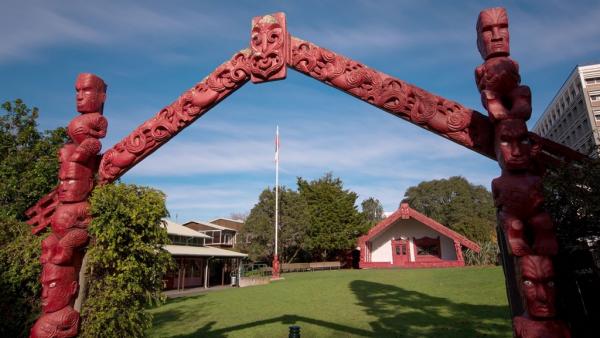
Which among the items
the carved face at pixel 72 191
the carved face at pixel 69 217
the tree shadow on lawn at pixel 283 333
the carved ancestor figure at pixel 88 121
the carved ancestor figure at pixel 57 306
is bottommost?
the tree shadow on lawn at pixel 283 333

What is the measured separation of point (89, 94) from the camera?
4.50 meters

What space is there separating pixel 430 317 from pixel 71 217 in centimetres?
880

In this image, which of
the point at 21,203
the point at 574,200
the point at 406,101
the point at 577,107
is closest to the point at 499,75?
the point at 406,101

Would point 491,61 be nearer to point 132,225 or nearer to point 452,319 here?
point 132,225

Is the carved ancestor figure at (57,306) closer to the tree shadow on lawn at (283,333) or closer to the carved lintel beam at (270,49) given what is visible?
the carved lintel beam at (270,49)

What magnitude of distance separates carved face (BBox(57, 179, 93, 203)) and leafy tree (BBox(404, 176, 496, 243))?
53.7m

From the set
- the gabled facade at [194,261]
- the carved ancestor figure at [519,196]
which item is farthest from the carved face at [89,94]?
the gabled facade at [194,261]

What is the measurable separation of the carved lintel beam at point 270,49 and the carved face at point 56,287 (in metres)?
3.20

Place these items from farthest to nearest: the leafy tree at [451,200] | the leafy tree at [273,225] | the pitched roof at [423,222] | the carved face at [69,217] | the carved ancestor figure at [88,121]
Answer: the leafy tree at [451,200]
the leafy tree at [273,225]
the pitched roof at [423,222]
the carved ancestor figure at [88,121]
the carved face at [69,217]

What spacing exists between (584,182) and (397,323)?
21.8ft

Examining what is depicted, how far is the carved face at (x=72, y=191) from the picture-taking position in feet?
13.9

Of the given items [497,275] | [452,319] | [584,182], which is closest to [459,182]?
[497,275]

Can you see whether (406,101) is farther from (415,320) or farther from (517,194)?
(415,320)

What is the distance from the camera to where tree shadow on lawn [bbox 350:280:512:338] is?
7.73m
